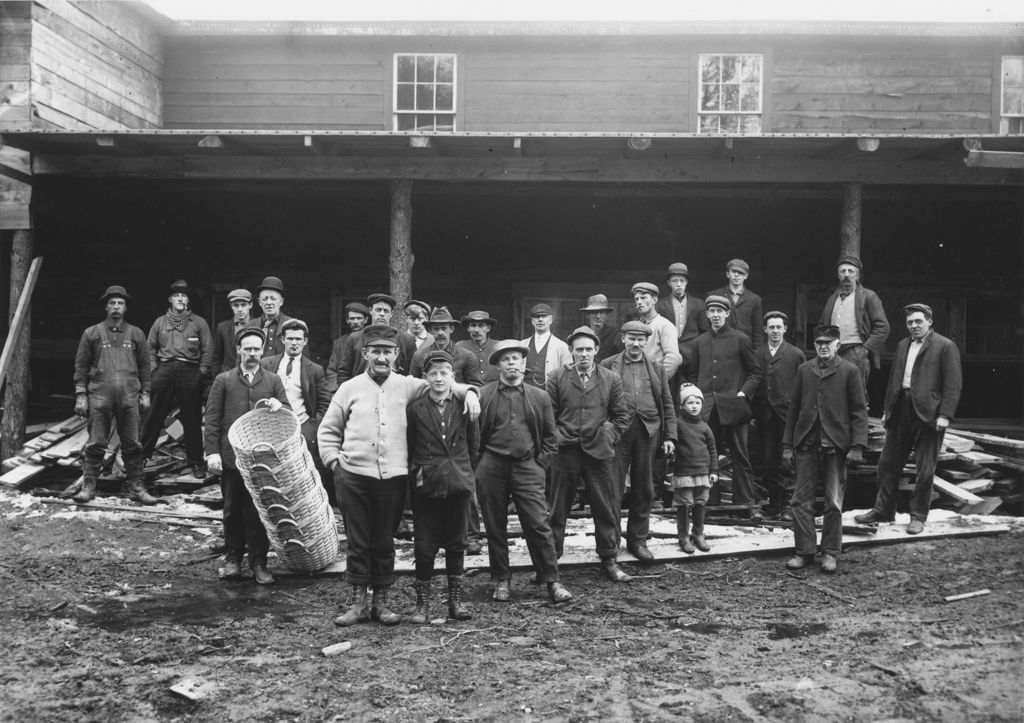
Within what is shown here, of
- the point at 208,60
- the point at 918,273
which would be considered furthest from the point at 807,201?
the point at 208,60

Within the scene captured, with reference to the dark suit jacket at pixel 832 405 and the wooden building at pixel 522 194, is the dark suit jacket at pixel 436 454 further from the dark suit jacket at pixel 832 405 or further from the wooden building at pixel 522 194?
the wooden building at pixel 522 194

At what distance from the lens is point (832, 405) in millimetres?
7023

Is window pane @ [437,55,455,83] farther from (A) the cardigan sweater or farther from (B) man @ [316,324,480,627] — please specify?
(A) the cardigan sweater

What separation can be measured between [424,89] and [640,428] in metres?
8.34

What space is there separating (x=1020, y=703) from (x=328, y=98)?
12.2 metres

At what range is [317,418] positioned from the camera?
750 cm

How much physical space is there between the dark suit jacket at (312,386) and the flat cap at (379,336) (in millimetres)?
1524

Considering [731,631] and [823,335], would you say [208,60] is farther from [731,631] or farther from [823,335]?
[731,631]

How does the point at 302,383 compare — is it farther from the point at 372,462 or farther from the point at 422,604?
the point at 422,604

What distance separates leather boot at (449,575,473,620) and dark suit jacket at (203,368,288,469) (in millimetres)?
2037

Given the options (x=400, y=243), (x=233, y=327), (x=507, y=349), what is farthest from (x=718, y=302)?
(x=233, y=327)

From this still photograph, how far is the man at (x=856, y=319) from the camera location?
336 inches

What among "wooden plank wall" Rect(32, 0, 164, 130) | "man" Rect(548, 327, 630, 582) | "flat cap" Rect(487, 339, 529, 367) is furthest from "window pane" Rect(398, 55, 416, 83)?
"flat cap" Rect(487, 339, 529, 367)

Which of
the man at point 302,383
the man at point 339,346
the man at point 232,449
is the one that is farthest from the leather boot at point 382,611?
the man at point 339,346
